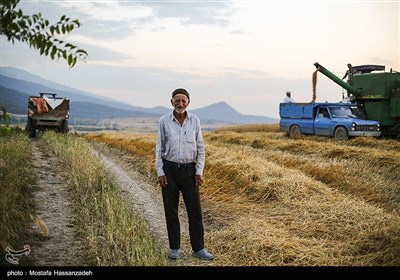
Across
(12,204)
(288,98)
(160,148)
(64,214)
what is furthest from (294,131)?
(12,204)

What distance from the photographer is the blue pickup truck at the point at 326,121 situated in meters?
15.2

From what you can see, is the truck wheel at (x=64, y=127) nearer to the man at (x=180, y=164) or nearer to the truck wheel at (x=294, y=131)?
the truck wheel at (x=294, y=131)

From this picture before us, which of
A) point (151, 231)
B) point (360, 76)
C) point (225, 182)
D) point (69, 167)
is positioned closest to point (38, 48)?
point (151, 231)

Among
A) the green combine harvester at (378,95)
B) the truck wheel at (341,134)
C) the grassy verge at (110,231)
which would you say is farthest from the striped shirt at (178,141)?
the truck wheel at (341,134)

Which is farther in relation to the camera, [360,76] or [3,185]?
[360,76]

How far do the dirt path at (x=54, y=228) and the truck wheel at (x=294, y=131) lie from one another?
12.1 metres

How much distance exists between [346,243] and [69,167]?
6168 mm

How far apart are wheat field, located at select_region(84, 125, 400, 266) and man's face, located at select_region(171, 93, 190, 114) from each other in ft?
5.28

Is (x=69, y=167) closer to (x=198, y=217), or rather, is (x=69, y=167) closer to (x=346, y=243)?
(x=198, y=217)

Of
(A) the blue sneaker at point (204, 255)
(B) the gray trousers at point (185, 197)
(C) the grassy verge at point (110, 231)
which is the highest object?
(B) the gray trousers at point (185, 197)

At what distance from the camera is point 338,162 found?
10562 millimetres

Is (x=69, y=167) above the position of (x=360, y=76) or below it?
below

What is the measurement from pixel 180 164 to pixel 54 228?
6.24 feet

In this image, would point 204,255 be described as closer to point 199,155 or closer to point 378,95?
point 199,155
